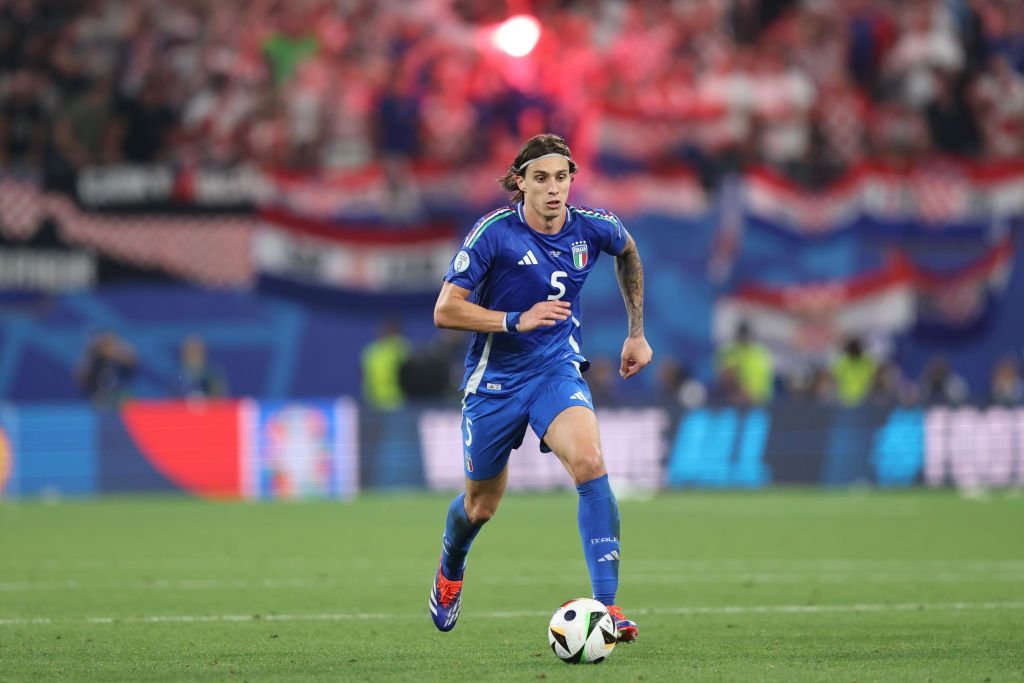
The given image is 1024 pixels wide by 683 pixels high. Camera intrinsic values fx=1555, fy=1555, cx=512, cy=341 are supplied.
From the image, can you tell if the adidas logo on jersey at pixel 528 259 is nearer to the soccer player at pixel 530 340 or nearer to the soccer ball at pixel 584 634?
the soccer player at pixel 530 340

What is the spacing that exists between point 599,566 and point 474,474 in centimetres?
92

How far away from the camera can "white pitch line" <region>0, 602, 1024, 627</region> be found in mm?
8125

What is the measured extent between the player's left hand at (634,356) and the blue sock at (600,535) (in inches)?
27.5

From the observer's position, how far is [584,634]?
6301 mm

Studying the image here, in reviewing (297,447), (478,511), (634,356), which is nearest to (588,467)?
(634,356)

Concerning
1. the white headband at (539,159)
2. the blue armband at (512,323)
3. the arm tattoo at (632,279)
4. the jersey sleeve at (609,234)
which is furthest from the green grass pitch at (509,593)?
the white headband at (539,159)

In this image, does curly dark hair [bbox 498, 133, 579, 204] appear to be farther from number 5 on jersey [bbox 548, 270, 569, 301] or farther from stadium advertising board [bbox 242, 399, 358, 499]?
stadium advertising board [bbox 242, 399, 358, 499]

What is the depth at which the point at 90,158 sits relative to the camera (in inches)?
→ 846

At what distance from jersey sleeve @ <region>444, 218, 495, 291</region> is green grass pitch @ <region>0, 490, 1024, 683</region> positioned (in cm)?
164

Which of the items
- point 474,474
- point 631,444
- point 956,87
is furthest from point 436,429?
point 474,474

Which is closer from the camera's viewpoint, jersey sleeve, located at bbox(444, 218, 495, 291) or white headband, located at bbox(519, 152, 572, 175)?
jersey sleeve, located at bbox(444, 218, 495, 291)

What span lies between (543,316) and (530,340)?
524mm

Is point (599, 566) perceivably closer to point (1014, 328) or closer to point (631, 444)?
point (631, 444)

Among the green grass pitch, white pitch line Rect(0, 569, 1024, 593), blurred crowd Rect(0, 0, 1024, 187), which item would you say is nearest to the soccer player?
the green grass pitch
